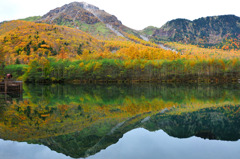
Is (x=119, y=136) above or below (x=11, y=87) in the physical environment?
below

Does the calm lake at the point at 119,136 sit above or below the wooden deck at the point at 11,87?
below

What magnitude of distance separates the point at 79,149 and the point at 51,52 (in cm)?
19110

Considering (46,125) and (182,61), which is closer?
(46,125)

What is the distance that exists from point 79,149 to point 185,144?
6502mm

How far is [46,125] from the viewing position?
1733 cm

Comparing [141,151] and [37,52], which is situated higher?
[37,52]

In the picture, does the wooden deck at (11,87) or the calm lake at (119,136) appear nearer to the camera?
the calm lake at (119,136)

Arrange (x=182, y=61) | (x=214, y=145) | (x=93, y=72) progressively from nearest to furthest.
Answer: (x=214, y=145) → (x=93, y=72) → (x=182, y=61)

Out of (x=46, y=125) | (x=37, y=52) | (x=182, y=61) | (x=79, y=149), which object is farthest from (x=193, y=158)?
(x=37, y=52)

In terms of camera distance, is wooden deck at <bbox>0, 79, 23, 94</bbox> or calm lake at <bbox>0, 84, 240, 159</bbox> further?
wooden deck at <bbox>0, 79, 23, 94</bbox>

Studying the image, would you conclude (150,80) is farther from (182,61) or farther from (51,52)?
(51,52)

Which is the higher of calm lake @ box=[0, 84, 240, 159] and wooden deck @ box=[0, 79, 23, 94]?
wooden deck @ box=[0, 79, 23, 94]

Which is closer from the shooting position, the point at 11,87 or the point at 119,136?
the point at 119,136

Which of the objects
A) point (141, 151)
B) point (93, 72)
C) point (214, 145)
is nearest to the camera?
point (141, 151)
